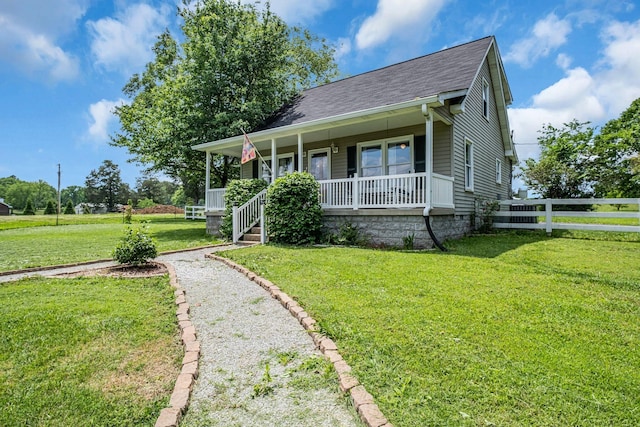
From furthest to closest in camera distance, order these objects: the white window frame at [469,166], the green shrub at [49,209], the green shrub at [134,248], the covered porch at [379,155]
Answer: the green shrub at [49,209], the white window frame at [469,166], the covered porch at [379,155], the green shrub at [134,248]

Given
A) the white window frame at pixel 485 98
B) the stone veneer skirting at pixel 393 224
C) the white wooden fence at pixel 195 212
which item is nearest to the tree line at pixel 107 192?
the white wooden fence at pixel 195 212

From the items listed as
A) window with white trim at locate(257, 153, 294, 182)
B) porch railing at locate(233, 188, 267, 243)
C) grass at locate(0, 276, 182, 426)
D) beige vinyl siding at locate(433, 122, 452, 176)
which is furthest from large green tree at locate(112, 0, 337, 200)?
grass at locate(0, 276, 182, 426)

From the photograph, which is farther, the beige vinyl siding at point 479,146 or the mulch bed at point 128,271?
the beige vinyl siding at point 479,146

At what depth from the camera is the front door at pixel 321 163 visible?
1182cm

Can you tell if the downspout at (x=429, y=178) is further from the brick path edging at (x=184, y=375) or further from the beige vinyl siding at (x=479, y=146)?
the brick path edging at (x=184, y=375)

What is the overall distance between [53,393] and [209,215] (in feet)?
35.2

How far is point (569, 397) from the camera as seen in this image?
2.12 m

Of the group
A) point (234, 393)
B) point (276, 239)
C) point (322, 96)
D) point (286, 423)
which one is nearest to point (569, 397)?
point (286, 423)

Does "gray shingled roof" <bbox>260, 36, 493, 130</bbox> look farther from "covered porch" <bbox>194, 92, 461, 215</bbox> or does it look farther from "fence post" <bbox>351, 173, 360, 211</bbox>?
"fence post" <bbox>351, 173, 360, 211</bbox>

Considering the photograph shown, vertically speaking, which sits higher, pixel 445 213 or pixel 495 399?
pixel 445 213

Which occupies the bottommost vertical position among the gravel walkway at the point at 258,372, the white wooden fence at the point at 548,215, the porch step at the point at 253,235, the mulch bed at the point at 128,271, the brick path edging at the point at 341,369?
the gravel walkway at the point at 258,372

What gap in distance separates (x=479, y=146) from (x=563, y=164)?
10.8 meters

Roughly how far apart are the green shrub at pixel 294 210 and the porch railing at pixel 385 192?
578 millimetres

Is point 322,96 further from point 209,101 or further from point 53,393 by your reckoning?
point 53,393
